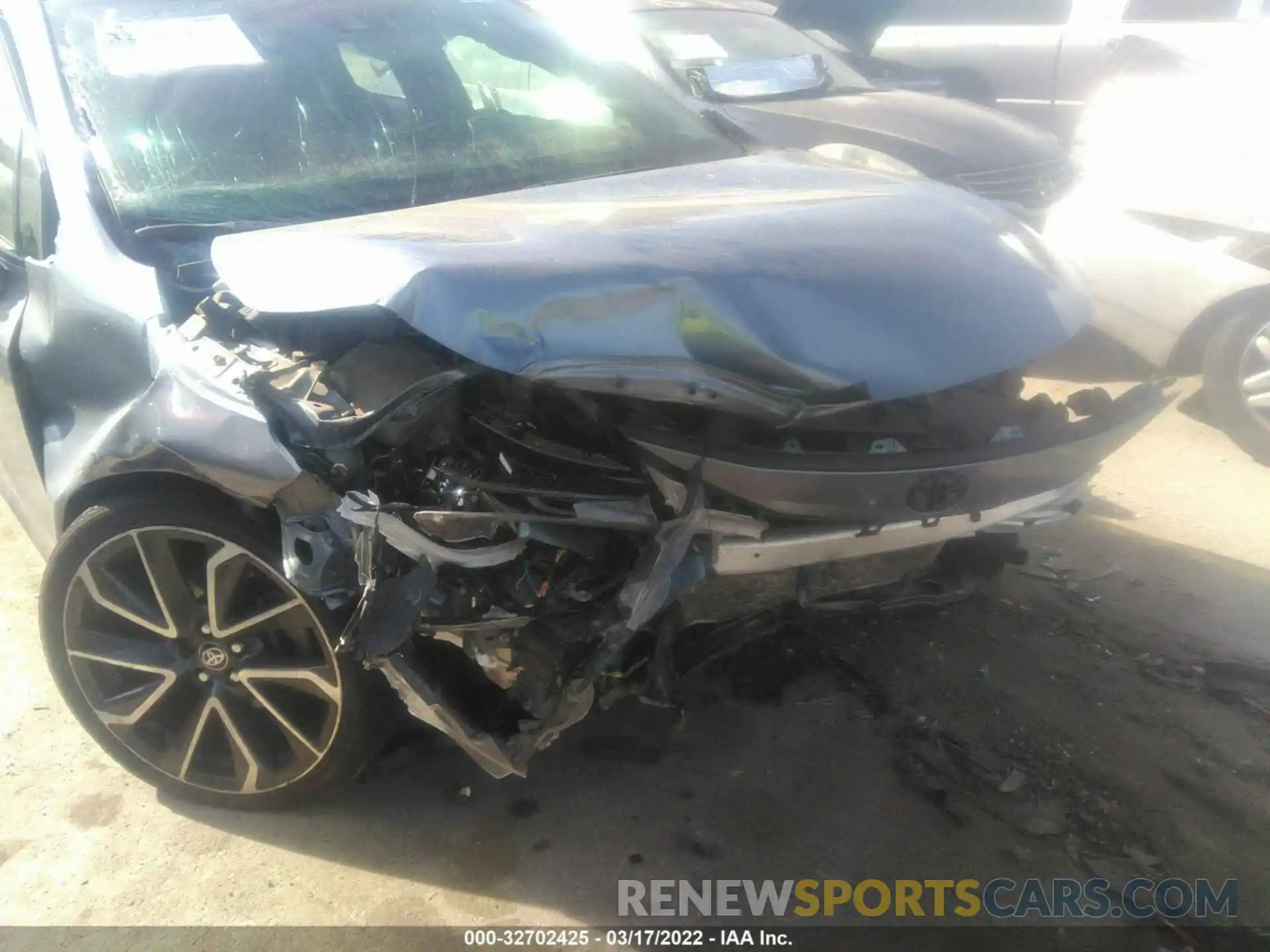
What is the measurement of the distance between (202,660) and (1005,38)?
6.73 m

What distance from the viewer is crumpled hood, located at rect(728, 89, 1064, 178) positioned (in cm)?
501

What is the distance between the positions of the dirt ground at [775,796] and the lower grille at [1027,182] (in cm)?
223

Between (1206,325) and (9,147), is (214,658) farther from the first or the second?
(1206,325)

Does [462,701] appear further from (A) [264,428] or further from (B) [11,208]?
(B) [11,208]

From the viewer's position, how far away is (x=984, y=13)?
7078 millimetres

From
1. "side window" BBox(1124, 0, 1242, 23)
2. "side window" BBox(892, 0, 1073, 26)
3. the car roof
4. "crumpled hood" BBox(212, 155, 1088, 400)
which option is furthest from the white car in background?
the car roof

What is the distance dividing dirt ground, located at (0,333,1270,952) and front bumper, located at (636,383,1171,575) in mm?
560

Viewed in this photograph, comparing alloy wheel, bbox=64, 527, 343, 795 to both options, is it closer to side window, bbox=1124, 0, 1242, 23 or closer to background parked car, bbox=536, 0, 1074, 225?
background parked car, bbox=536, 0, 1074, 225

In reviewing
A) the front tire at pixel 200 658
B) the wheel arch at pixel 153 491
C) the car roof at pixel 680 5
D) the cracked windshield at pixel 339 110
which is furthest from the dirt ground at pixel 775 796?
the car roof at pixel 680 5

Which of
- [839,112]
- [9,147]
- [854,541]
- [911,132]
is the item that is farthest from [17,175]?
[911,132]

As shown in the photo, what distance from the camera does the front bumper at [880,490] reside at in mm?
1955

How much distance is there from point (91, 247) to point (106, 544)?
2.27 ft

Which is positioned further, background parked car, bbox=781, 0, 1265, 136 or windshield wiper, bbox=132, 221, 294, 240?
background parked car, bbox=781, 0, 1265, 136

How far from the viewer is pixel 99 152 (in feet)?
7.98
